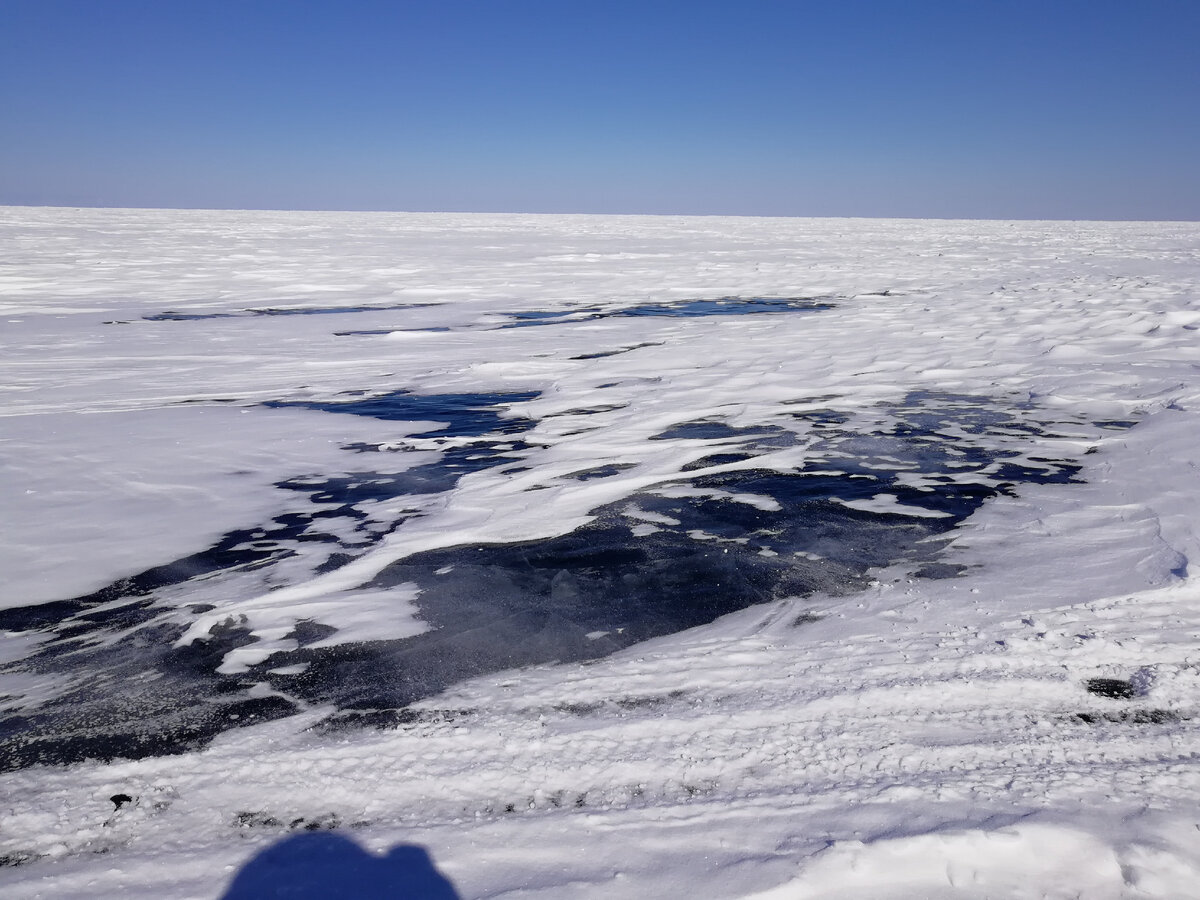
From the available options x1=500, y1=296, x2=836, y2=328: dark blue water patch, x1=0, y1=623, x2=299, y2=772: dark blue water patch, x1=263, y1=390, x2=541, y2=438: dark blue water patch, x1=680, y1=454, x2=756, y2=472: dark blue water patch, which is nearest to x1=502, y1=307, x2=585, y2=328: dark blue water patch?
x1=500, y1=296, x2=836, y2=328: dark blue water patch

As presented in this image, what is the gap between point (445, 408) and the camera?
602 centimetres

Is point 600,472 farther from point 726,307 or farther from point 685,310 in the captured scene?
point 726,307

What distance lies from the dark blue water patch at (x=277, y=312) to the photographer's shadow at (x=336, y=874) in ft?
33.8

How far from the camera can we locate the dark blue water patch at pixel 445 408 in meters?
5.42

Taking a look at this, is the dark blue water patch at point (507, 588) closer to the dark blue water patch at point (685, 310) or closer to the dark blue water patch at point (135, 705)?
the dark blue water patch at point (135, 705)

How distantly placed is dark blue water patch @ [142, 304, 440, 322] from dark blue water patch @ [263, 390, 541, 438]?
18.0 feet

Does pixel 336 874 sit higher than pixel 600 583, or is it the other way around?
pixel 600 583

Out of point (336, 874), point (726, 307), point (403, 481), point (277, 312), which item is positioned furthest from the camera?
point (726, 307)

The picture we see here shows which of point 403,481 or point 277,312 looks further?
point 277,312

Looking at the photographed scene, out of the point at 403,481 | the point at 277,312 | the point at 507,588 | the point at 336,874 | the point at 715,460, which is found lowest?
the point at 336,874

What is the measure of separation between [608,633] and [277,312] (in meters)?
10.1

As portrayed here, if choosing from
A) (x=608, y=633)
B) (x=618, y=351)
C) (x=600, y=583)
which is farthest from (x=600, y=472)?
(x=618, y=351)

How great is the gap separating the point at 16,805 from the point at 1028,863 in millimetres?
2373

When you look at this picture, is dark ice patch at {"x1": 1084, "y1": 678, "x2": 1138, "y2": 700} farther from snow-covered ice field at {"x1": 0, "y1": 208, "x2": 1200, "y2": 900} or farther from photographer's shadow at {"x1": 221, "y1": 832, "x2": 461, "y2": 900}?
photographer's shadow at {"x1": 221, "y1": 832, "x2": 461, "y2": 900}
